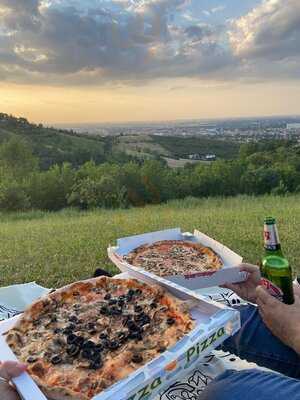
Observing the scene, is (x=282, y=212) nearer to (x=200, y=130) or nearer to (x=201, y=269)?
(x=201, y=269)

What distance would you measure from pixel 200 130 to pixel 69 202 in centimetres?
1163

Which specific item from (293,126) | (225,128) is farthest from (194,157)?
(293,126)

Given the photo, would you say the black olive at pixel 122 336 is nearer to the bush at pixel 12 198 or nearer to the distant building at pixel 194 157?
the bush at pixel 12 198

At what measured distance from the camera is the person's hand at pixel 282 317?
163 centimetres

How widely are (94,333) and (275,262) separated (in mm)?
745

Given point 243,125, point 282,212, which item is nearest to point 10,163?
point 243,125

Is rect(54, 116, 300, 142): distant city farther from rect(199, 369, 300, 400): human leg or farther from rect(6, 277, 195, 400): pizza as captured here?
rect(199, 369, 300, 400): human leg

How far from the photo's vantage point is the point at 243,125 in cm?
2373

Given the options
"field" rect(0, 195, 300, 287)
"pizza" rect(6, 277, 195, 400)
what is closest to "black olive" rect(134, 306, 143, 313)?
"pizza" rect(6, 277, 195, 400)

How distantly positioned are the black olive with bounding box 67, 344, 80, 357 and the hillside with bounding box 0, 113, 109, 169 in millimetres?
29229

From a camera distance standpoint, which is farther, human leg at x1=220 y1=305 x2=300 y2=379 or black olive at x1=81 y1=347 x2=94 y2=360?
human leg at x1=220 y1=305 x2=300 y2=379

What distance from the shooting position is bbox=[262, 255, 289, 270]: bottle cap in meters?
1.73

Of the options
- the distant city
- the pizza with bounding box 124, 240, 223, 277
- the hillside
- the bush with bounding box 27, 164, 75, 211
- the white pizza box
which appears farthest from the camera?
the hillside

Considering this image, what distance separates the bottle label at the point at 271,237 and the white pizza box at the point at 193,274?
421mm
